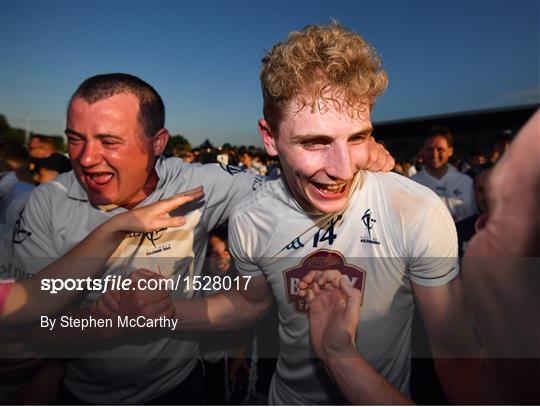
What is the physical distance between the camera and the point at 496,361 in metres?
0.84

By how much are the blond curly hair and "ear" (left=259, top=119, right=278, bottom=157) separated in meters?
0.14

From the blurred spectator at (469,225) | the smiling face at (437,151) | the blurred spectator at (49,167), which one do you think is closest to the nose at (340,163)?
the blurred spectator at (469,225)

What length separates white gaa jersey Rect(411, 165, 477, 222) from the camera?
3.40 metres

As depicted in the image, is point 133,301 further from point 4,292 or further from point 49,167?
point 49,167

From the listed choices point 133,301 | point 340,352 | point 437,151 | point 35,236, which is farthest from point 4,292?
point 437,151

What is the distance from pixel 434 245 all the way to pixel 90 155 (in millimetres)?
1296

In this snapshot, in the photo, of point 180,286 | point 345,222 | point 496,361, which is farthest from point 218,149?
point 496,361

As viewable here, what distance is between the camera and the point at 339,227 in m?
1.32

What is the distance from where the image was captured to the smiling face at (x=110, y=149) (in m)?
1.44

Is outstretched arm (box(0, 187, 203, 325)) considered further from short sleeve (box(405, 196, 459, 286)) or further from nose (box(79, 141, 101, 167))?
short sleeve (box(405, 196, 459, 286))

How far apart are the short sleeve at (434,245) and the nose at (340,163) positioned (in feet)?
0.90

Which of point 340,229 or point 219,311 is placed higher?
point 340,229

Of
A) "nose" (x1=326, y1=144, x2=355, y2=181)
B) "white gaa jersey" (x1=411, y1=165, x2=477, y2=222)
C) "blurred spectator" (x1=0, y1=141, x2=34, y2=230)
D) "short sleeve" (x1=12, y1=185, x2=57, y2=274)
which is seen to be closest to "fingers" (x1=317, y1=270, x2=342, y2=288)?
"nose" (x1=326, y1=144, x2=355, y2=181)

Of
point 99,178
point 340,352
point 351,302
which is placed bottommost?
point 340,352
